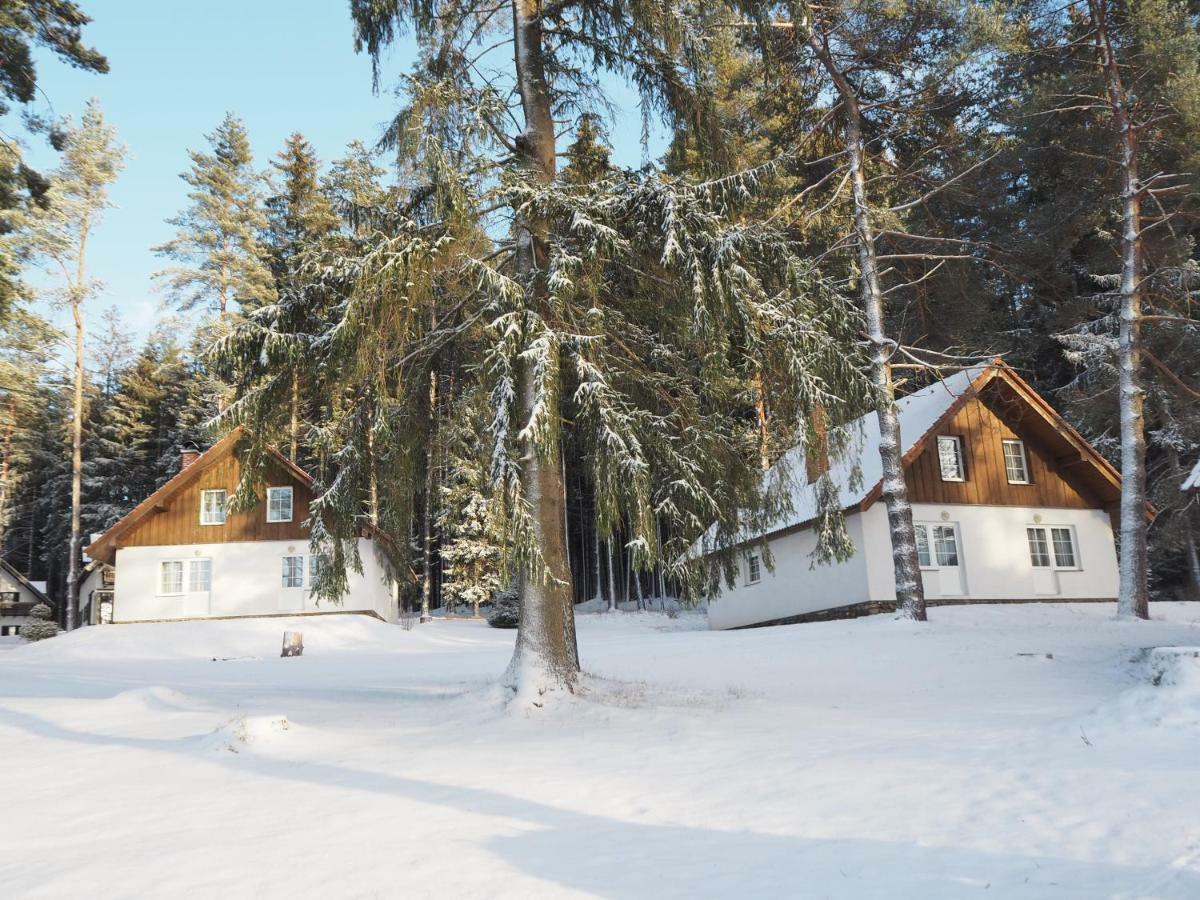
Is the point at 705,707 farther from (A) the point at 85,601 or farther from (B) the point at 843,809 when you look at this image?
(A) the point at 85,601

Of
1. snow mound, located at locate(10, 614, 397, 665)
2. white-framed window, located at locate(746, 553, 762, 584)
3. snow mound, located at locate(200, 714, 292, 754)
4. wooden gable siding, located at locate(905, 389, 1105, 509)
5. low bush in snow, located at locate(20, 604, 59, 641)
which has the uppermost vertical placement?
wooden gable siding, located at locate(905, 389, 1105, 509)

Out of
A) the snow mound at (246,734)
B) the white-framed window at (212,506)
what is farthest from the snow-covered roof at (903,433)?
the white-framed window at (212,506)

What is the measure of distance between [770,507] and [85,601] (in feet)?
137

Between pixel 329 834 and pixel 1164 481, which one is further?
pixel 1164 481

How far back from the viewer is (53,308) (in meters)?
31.5

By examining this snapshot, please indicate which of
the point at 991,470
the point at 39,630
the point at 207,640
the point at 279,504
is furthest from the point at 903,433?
the point at 39,630

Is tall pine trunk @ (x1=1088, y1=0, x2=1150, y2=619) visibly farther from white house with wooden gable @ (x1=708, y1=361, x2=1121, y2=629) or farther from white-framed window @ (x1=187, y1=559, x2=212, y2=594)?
white-framed window @ (x1=187, y1=559, x2=212, y2=594)

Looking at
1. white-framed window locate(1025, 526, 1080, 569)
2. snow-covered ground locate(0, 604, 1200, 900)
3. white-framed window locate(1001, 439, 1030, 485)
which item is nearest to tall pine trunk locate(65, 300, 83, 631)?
snow-covered ground locate(0, 604, 1200, 900)

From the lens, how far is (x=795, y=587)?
2341 centimetres

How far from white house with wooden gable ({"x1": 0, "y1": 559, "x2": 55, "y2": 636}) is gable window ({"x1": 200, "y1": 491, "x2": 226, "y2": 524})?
21.2 meters

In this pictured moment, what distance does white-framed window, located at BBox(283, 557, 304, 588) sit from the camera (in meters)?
27.6

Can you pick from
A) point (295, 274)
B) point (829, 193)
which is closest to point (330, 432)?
point (295, 274)

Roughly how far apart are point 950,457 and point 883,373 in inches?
318

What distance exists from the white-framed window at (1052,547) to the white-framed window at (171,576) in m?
25.0
